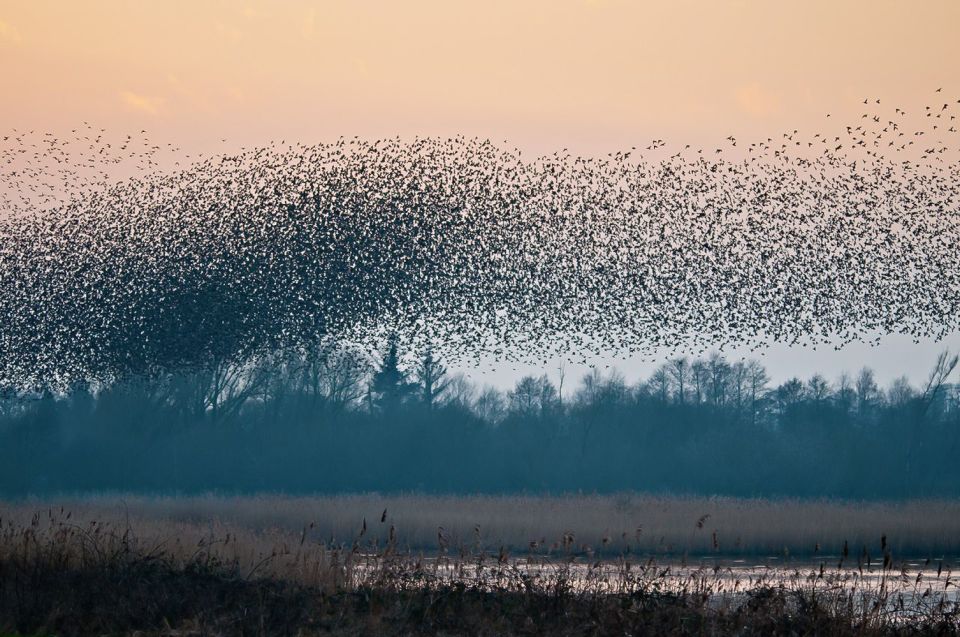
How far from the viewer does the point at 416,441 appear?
6194cm

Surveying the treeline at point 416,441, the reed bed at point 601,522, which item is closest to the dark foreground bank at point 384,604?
the reed bed at point 601,522

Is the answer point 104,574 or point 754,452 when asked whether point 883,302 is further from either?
point 754,452

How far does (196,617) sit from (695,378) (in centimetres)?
6879

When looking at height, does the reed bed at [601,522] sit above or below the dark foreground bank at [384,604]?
above

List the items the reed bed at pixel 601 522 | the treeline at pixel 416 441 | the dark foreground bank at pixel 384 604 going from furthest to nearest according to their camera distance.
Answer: the treeline at pixel 416 441 → the reed bed at pixel 601 522 → the dark foreground bank at pixel 384 604

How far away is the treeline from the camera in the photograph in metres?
57.2

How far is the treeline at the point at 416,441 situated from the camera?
57.2 metres

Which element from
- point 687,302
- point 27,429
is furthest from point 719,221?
point 27,429

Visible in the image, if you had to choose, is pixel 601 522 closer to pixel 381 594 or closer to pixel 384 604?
pixel 381 594

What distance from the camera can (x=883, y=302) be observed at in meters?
28.6

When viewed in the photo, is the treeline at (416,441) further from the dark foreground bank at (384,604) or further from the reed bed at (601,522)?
the dark foreground bank at (384,604)

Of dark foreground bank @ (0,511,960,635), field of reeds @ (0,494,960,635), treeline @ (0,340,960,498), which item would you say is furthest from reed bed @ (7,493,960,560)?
treeline @ (0,340,960,498)

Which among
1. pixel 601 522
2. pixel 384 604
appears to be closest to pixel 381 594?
pixel 384 604

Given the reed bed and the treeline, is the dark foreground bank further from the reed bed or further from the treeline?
the treeline
